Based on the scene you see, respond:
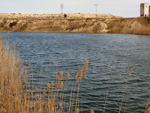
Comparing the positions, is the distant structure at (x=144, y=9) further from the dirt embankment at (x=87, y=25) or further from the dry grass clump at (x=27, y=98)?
the dry grass clump at (x=27, y=98)

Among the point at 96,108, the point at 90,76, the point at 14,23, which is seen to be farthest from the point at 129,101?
the point at 14,23

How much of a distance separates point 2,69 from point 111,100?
4032 mm

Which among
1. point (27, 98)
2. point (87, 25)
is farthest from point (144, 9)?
point (27, 98)

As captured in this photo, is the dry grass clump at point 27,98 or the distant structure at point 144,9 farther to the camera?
the distant structure at point 144,9

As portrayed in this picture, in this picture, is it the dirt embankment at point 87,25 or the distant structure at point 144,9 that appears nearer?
the dirt embankment at point 87,25

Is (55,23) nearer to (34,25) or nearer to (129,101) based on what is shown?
(34,25)

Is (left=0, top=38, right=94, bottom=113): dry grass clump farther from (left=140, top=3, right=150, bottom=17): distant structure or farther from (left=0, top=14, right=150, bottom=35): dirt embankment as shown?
(left=140, top=3, right=150, bottom=17): distant structure

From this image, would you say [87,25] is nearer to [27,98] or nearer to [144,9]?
[144,9]

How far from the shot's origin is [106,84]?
11.4 meters

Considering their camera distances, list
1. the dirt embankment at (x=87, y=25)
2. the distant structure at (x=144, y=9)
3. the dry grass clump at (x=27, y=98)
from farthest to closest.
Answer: the distant structure at (x=144, y=9) → the dirt embankment at (x=87, y=25) → the dry grass clump at (x=27, y=98)

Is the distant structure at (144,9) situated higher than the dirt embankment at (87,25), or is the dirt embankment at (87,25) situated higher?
the distant structure at (144,9)

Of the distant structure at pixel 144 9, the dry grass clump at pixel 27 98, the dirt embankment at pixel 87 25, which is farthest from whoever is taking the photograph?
the distant structure at pixel 144 9

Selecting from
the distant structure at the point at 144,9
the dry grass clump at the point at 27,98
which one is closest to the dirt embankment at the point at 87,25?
the distant structure at the point at 144,9

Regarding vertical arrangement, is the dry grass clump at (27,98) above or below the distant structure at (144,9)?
below
